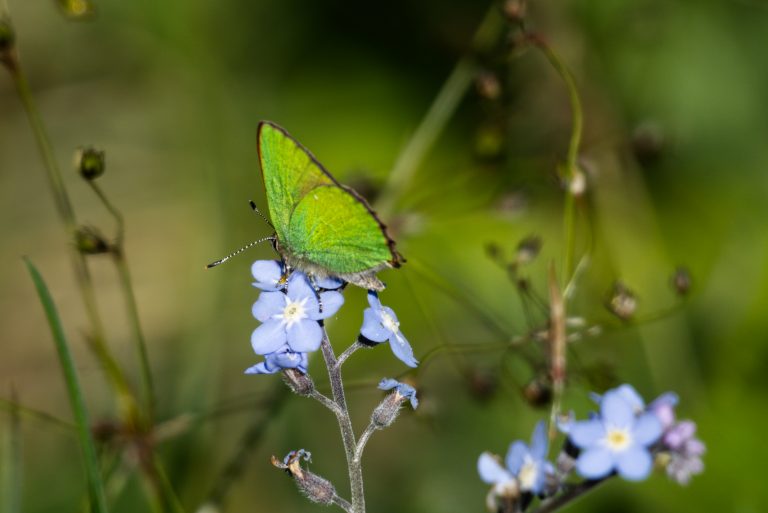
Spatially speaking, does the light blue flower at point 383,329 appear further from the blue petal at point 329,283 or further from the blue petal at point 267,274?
the blue petal at point 267,274

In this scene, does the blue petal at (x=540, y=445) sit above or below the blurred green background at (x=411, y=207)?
below

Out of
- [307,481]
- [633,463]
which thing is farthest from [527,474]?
[307,481]

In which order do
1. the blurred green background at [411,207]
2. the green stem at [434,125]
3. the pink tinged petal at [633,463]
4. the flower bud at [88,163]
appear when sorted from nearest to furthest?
the pink tinged petal at [633,463] → the flower bud at [88,163] → the green stem at [434,125] → the blurred green background at [411,207]

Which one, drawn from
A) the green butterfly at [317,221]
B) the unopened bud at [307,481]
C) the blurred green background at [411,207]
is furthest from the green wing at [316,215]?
the blurred green background at [411,207]

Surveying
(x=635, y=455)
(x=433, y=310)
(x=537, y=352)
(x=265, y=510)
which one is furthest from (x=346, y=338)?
(x=635, y=455)

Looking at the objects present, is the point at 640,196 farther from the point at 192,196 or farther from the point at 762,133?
the point at 192,196

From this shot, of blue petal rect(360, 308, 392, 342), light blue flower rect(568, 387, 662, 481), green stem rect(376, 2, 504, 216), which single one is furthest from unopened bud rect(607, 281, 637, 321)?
green stem rect(376, 2, 504, 216)
